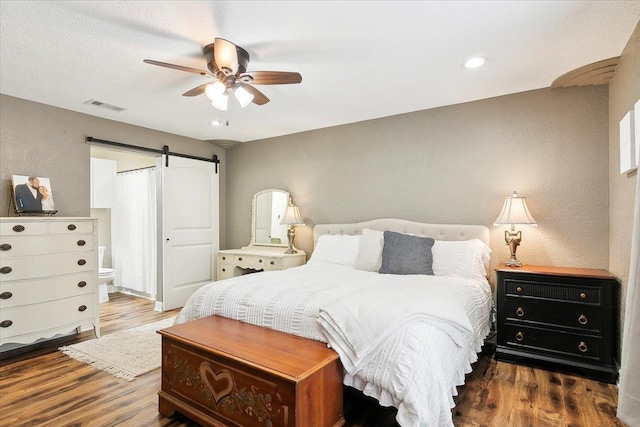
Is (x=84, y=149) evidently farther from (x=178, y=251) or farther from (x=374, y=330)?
(x=374, y=330)

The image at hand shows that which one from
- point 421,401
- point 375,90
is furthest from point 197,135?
point 421,401

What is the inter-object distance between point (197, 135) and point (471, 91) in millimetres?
3608

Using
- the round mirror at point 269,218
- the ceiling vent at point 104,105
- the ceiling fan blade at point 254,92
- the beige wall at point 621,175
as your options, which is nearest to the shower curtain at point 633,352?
the beige wall at point 621,175

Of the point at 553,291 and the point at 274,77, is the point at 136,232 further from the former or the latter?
the point at 553,291

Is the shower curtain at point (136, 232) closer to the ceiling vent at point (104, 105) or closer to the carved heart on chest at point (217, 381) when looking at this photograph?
the ceiling vent at point (104, 105)

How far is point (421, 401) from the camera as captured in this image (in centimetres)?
156

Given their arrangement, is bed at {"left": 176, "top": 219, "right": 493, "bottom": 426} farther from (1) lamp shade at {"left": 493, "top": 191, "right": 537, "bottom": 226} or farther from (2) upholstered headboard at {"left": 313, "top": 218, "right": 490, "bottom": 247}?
(1) lamp shade at {"left": 493, "top": 191, "right": 537, "bottom": 226}

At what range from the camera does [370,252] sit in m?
3.48

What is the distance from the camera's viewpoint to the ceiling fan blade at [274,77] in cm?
222

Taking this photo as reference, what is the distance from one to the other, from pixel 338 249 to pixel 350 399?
1700 mm

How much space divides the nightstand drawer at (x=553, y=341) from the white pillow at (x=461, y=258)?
51 cm

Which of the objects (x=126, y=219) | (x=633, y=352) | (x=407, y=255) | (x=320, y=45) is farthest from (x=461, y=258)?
(x=126, y=219)

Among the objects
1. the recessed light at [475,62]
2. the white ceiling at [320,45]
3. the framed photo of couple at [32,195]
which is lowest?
the framed photo of couple at [32,195]

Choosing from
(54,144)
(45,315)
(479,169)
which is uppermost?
(54,144)
